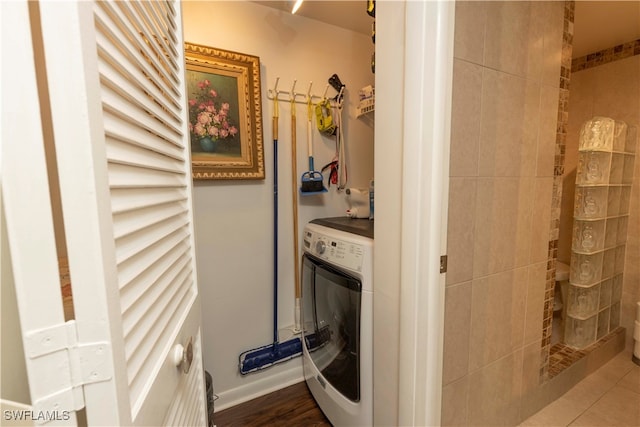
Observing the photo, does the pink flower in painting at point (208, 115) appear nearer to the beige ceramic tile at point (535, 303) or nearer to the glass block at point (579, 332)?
the beige ceramic tile at point (535, 303)

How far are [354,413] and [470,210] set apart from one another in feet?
3.32

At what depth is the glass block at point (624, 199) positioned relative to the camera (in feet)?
6.29

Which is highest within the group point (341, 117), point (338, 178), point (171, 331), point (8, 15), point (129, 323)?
point (341, 117)

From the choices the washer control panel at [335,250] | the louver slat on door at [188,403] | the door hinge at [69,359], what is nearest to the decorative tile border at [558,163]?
the washer control panel at [335,250]

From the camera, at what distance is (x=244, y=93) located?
5.25 feet

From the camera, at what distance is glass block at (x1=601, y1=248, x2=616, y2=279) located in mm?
1875

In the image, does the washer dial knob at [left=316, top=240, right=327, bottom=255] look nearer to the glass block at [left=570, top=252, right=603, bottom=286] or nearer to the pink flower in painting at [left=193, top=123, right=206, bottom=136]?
the pink flower in painting at [left=193, top=123, right=206, bottom=136]

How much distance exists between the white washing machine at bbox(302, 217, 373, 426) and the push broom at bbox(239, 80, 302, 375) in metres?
0.13

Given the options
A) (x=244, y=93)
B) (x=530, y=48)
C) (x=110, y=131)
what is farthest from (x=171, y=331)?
(x=530, y=48)

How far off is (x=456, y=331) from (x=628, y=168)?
1.94m

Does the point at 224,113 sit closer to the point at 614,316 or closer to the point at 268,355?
the point at 268,355

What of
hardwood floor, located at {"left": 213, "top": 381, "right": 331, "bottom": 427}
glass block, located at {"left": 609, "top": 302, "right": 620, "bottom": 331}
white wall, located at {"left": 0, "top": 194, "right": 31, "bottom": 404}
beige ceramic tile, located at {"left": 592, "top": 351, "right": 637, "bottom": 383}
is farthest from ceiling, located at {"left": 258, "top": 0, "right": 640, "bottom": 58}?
hardwood floor, located at {"left": 213, "top": 381, "right": 331, "bottom": 427}

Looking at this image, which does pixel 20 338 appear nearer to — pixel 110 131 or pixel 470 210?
pixel 110 131

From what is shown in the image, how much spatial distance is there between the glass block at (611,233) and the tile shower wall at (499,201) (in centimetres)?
90
